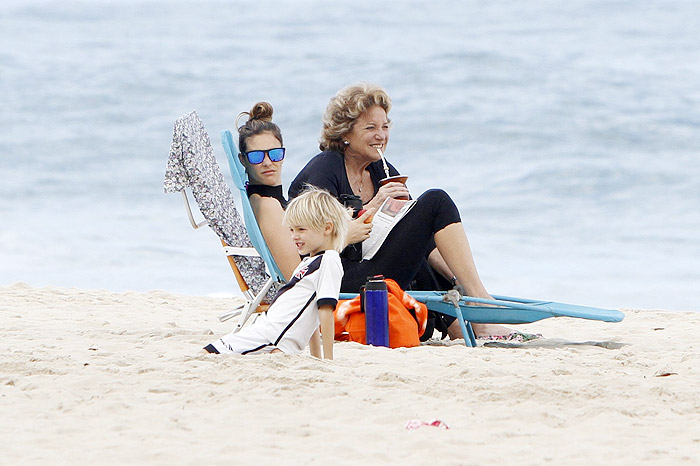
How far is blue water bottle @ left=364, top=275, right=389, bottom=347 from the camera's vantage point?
390 cm

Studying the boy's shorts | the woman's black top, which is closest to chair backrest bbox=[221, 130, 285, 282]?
the woman's black top

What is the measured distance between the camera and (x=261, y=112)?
4.57 meters

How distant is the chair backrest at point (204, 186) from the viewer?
4.53 meters

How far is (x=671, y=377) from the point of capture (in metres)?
3.42

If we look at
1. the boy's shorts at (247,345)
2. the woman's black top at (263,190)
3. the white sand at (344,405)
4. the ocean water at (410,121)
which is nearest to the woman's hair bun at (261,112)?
the woman's black top at (263,190)

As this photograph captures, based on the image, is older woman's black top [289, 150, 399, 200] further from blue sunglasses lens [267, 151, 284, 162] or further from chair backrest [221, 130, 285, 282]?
chair backrest [221, 130, 285, 282]

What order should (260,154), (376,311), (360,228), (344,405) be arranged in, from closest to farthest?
(344,405), (376,311), (360,228), (260,154)

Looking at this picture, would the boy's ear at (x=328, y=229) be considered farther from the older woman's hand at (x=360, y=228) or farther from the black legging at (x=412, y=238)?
the black legging at (x=412, y=238)

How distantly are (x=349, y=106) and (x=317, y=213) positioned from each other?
1349 millimetres

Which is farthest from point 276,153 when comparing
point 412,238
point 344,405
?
point 344,405

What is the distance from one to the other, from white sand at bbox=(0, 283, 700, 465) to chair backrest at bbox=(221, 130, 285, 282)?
0.55m

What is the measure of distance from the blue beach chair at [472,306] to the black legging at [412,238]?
5.2 inches

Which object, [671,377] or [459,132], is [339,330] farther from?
[459,132]

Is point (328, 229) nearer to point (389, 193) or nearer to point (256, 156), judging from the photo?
point (389, 193)
